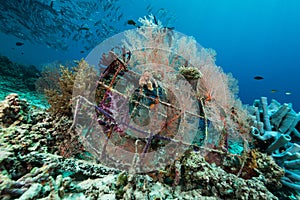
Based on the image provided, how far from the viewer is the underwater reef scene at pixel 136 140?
179cm

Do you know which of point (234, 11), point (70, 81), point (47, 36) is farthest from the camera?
point (234, 11)

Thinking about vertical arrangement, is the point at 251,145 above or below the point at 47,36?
below

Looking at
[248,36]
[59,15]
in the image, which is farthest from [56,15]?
[248,36]

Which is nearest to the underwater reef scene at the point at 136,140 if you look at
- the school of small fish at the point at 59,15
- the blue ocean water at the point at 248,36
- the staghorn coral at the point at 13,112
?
the staghorn coral at the point at 13,112

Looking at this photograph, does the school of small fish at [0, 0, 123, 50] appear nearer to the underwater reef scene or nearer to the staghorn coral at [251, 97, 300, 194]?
the underwater reef scene

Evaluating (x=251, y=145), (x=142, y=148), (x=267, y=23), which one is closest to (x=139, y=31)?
(x=142, y=148)

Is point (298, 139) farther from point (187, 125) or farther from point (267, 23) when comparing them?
point (267, 23)

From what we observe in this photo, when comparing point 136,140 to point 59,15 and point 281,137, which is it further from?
point 59,15

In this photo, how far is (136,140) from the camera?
2453mm

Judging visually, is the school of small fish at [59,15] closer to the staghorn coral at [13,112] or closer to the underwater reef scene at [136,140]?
the underwater reef scene at [136,140]

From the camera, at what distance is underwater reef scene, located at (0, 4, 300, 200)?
5.87ft

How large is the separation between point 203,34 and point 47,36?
183ft

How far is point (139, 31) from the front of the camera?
4086 mm

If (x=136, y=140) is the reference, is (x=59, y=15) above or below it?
above
